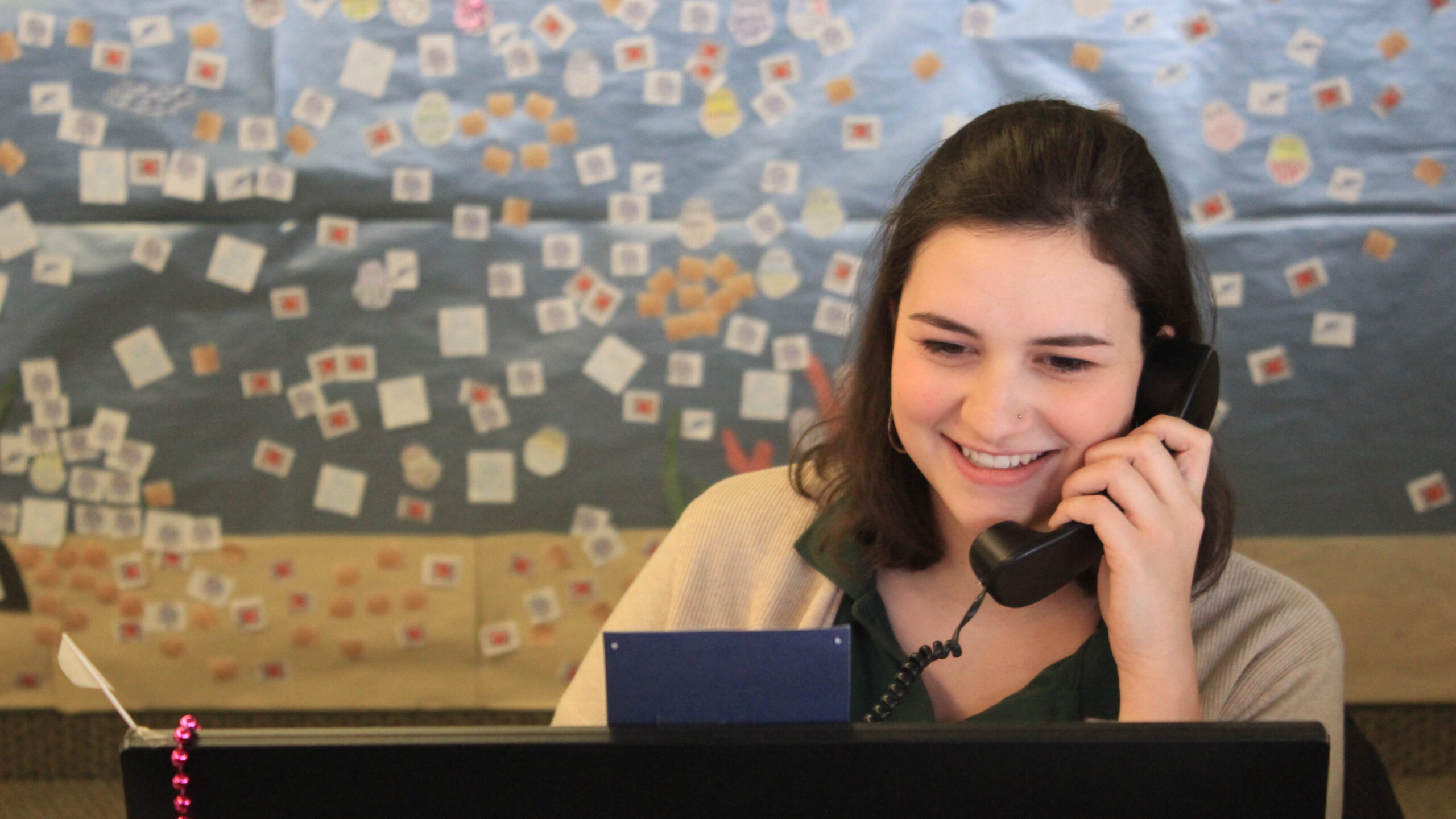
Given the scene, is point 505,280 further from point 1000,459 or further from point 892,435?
point 1000,459

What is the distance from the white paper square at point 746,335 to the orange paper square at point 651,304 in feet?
0.44

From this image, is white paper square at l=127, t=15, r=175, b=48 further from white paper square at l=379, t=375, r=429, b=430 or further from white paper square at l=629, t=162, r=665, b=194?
white paper square at l=629, t=162, r=665, b=194

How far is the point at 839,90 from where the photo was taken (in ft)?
7.67

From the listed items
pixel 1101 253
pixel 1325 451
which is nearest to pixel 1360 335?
pixel 1325 451

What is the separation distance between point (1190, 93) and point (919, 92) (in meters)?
0.52

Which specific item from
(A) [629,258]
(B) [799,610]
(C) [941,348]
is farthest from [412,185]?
(C) [941,348]

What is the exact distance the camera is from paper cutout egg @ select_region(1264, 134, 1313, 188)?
7.63 feet

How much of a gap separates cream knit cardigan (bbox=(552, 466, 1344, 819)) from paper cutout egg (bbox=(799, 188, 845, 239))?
1030 mm

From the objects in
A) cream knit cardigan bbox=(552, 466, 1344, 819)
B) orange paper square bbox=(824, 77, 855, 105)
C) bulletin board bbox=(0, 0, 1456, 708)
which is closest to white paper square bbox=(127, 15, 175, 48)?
bulletin board bbox=(0, 0, 1456, 708)

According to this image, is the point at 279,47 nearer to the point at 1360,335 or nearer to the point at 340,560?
the point at 340,560

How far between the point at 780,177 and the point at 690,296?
0.96 ft

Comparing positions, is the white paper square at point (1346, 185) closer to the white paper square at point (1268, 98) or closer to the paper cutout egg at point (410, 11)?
the white paper square at point (1268, 98)

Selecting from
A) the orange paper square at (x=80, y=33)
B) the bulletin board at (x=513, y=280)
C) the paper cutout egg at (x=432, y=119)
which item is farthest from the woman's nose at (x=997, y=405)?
the orange paper square at (x=80, y=33)

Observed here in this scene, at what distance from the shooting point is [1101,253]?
107 centimetres
